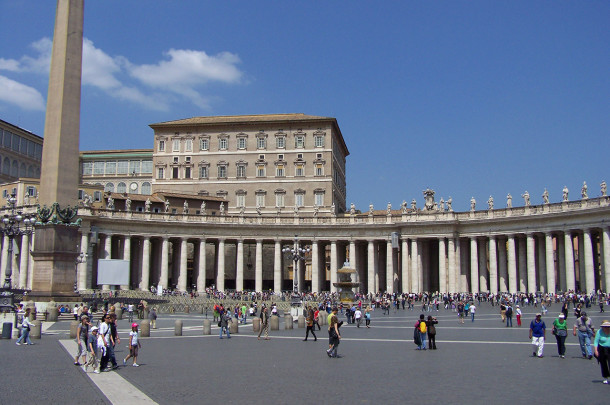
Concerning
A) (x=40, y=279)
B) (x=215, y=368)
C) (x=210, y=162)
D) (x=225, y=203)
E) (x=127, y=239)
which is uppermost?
(x=210, y=162)

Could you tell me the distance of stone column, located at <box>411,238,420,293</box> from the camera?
6581 centimetres

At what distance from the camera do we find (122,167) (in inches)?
3888

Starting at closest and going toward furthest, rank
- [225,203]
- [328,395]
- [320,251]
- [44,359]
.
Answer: [328,395]
[44,359]
[320,251]
[225,203]

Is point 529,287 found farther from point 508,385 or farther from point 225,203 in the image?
point 508,385

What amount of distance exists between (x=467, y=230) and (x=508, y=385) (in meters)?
53.6

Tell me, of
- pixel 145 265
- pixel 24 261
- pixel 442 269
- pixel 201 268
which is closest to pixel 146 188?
pixel 201 268

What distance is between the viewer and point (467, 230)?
6600 cm

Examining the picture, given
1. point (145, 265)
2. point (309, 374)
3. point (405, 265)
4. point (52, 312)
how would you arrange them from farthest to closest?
point (405, 265), point (145, 265), point (52, 312), point (309, 374)

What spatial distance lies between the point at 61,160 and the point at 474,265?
45.2m

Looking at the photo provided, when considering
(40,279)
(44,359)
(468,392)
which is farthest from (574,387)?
(40,279)

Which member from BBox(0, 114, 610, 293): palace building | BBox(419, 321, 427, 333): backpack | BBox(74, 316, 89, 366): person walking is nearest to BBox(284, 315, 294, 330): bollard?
BBox(419, 321, 427, 333): backpack

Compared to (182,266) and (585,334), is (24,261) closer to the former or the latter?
(182,266)

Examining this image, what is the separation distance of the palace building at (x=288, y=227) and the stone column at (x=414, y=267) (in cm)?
15

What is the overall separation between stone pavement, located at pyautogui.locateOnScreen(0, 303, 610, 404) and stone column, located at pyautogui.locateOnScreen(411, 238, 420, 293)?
134 ft
